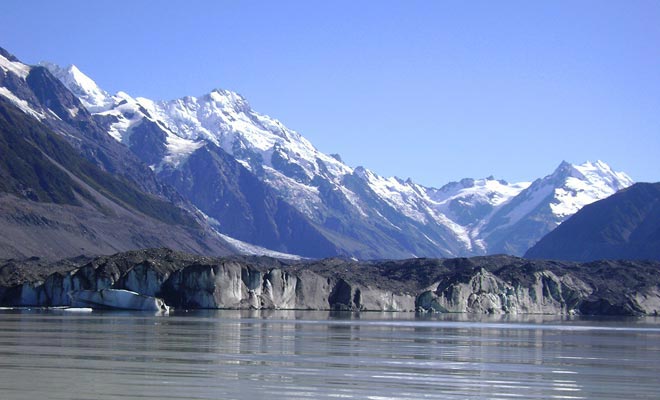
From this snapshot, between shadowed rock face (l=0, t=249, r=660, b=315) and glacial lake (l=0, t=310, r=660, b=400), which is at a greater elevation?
shadowed rock face (l=0, t=249, r=660, b=315)

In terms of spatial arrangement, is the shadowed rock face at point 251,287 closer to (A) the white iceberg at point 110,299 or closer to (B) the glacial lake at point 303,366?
(A) the white iceberg at point 110,299

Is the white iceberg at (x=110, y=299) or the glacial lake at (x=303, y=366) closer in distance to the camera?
the glacial lake at (x=303, y=366)

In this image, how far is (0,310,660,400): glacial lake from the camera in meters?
38.8

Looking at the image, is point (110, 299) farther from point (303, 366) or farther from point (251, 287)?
point (303, 366)

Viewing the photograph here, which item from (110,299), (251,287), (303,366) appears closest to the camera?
(303,366)

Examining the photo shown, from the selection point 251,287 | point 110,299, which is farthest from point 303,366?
point 251,287

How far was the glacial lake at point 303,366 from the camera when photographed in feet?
127

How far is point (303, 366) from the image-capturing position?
161 feet

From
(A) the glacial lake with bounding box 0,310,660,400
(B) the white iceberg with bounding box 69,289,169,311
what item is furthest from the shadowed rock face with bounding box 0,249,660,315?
(A) the glacial lake with bounding box 0,310,660,400

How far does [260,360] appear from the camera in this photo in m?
51.5

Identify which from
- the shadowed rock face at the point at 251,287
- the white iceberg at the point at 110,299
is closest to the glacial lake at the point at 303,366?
the white iceberg at the point at 110,299

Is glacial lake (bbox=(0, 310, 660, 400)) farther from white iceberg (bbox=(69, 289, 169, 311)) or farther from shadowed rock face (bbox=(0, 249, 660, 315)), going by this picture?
shadowed rock face (bbox=(0, 249, 660, 315))

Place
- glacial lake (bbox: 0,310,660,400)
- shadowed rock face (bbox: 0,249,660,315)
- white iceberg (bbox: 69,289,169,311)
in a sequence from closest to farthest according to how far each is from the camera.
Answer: glacial lake (bbox: 0,310,660,400) → white iceberg (bbox: 69,289,169,311) → shadowed rock face (bbox: 0,249,660,315)

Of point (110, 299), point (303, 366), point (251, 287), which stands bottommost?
point (303, 366)
